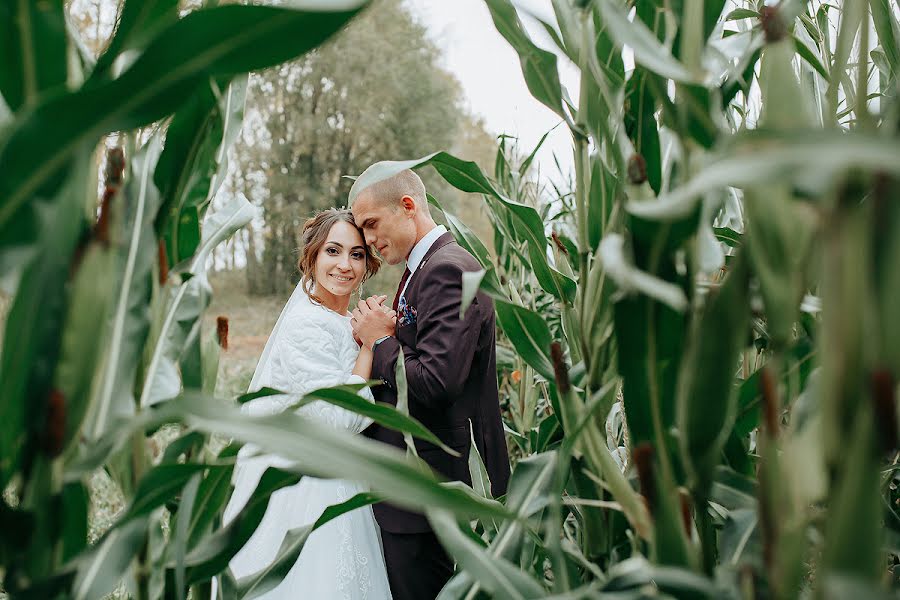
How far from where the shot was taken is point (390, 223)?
1.95 m

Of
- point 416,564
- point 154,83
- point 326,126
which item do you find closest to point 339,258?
point 416,564

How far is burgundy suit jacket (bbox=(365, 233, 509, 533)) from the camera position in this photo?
1679 mm

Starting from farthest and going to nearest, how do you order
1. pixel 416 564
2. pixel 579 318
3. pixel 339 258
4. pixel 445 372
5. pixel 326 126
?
pixel 326 126 < pixel 339 258 < pixel 416 564 < pixel 445 372 < pixel 579 318

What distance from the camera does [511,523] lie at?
0.62 meters

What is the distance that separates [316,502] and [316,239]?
2.78 feet

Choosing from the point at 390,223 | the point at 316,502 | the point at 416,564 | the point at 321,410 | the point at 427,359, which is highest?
the point at 390,223

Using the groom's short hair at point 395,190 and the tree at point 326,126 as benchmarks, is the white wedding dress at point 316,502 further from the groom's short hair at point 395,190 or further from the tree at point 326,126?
the tree at point 326,126

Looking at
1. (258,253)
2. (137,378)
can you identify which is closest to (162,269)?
(137,378)

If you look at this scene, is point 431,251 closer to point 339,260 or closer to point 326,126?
A: point 339,260

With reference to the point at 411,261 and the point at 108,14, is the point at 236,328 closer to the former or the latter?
the point at 108,14

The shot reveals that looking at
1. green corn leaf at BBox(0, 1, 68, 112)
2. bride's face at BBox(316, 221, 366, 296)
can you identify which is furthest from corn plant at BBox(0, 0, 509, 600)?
bride's face at BBox(316, 221, 366, 296)

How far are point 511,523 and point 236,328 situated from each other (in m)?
10.6

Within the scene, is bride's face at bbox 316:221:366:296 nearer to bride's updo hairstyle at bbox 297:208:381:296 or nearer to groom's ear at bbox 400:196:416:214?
bride's updo hairstyle at bbox 297:208:381:296

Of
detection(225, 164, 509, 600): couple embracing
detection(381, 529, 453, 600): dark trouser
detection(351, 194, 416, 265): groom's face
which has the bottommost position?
detection(381, 529, 453, 600): dark trouser
